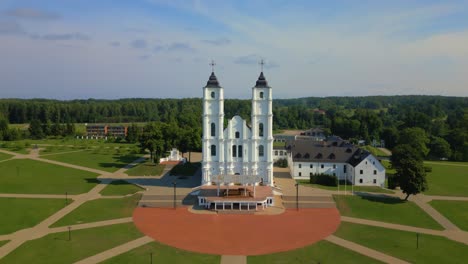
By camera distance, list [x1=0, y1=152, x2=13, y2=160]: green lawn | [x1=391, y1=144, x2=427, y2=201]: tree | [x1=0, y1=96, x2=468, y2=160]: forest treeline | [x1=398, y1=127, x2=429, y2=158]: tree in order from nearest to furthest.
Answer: [x1=391, y1=144, x2=427, y2=201]: tree < [x1=398, y1=127, x2=429, y2=158]: tree < [x1=0, y1=152, x2=13, y2=160]: green lawn < [x1=0, y1=96, x2=468, y2=160]: forest treeline

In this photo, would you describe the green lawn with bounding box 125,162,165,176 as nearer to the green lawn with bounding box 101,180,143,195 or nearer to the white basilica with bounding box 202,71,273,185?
the green lawn with bounding box 101,180,143,195

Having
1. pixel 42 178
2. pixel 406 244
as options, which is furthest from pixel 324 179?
pixel 42 178

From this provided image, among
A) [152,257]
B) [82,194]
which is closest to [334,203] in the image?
[152,257]

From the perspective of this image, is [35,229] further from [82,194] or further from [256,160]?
[256,160]

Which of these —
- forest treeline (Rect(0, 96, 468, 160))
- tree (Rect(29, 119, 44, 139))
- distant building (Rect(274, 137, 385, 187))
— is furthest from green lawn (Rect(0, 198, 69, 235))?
tree (Rect(29, 119, 44, 139))

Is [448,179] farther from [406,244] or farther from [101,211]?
[101,211]

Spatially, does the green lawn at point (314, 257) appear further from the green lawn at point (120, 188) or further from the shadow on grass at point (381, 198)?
the green lawn at point (120, 188)
